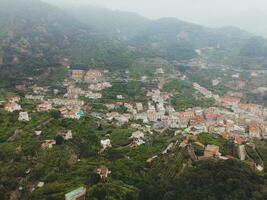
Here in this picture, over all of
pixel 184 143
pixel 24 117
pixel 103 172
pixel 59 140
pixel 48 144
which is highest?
pixel 184 143

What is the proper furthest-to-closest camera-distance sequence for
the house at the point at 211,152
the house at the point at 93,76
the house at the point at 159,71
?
the house at the point at 159,71 → the house at the point at 93,76 → the house at the point at 211,152

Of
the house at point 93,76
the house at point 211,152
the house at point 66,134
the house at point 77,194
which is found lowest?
the house at point 93,76

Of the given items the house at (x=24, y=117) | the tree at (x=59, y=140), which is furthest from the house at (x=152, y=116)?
the tree at (x=59, y=140)

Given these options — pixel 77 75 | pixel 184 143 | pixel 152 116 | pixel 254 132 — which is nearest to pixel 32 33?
pixel 77 75

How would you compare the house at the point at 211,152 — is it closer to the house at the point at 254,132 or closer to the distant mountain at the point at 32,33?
the house at the point at 254,132

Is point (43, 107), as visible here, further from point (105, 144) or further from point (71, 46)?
point (71, 46)

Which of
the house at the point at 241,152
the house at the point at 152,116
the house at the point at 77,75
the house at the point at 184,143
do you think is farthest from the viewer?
the house at the point at 77,75
